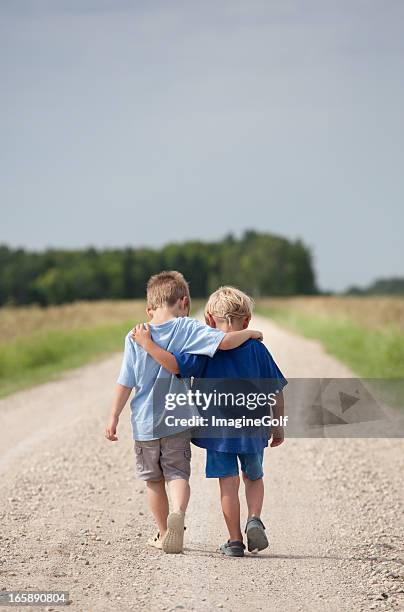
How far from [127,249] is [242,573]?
101 m

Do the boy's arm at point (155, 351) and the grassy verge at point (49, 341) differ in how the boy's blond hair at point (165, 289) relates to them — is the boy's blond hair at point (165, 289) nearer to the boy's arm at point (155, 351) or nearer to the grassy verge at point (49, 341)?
the boy's arm at point (155, 351)

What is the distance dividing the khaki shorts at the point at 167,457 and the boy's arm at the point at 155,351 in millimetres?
417

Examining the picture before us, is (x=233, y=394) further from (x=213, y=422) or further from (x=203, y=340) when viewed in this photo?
(x=203, y=340)

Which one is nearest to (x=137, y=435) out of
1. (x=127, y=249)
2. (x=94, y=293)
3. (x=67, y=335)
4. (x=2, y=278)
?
(x=67, y=335)

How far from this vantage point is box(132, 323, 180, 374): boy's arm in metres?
5.22

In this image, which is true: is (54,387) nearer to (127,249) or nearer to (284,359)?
(284,359)

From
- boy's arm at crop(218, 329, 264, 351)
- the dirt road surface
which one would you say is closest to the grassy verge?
the dirt road surface

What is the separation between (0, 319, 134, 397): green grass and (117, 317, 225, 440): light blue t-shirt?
10.5 metres

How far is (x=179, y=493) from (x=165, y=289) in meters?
1.17

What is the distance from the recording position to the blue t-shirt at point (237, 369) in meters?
5.26

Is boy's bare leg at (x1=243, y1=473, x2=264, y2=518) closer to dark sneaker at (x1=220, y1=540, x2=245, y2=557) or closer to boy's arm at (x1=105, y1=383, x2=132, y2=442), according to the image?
dark sneaker at (x1=220, y1=540, x2=245, y2=557)

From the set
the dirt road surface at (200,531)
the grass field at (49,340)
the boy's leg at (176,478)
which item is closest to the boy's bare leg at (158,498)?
the boy's leg at (176,478)

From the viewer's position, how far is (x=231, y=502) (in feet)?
17.7

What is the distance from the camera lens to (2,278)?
135 feet
